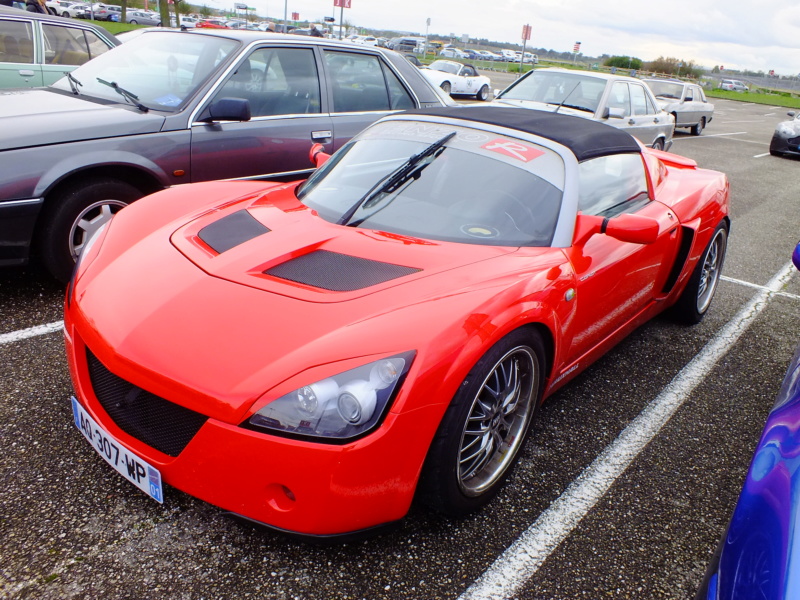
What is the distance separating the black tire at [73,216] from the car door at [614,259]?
2674 mm

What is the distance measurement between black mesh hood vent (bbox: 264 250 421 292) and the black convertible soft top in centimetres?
114

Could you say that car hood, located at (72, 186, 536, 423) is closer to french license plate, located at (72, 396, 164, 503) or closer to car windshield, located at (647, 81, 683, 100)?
french license plate, located at (72, 396, 164, 503)

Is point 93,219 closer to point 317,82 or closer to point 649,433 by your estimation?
point 317,82

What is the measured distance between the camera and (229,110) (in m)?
3.94

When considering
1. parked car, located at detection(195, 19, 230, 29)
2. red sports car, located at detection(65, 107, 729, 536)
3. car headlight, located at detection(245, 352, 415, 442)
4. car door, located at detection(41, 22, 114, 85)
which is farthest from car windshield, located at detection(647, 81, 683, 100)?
car headlight, located at detection(245, 352, 415, 442)

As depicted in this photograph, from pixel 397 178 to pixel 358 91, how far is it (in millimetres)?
2530

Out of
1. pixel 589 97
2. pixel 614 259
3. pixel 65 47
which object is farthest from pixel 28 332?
pixel 589 97

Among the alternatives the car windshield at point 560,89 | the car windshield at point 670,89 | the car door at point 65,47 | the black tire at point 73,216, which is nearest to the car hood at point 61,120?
the black tire at point 73,216

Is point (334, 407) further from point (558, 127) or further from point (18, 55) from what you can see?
point (18, 55)

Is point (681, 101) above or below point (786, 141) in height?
above

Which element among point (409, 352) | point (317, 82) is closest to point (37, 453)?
point (409, 352)

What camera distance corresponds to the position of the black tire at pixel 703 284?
12.6 ft

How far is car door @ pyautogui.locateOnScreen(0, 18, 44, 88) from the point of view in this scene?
6078 millimetres

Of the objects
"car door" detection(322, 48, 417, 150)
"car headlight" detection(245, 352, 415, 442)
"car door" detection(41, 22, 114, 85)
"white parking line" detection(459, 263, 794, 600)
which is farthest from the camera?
"car door" detection(41, 22, 114, 85)
